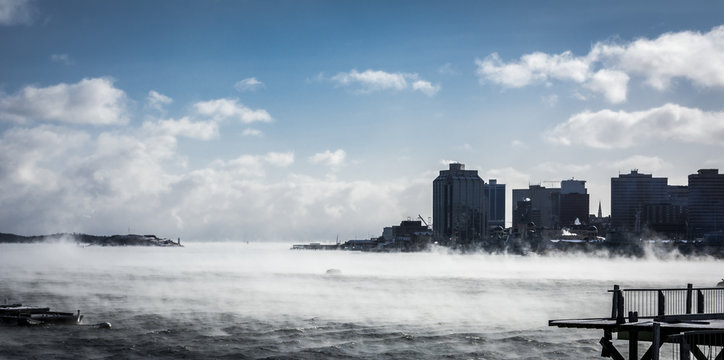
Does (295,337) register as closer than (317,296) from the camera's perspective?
Yes

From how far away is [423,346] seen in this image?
64250 mm

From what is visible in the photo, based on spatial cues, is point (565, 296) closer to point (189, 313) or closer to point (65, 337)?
point (189, 313)

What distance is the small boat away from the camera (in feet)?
254

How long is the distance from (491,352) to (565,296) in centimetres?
7110

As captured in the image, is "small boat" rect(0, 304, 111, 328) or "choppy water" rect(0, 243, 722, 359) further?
"small boat" rect(0, 304, 111, 328)

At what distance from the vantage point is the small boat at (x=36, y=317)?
7756 centimetres

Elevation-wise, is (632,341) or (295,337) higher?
(632,341)

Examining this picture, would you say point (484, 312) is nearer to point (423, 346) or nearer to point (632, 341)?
point (423, 346)

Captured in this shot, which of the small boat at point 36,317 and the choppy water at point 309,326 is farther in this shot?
the small boat at point 36,317

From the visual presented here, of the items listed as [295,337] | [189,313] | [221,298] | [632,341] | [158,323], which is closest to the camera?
[632,341]

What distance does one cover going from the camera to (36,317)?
3118 inches

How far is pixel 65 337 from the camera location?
2694 inches

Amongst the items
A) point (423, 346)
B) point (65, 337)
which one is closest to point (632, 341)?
point (423, 346)

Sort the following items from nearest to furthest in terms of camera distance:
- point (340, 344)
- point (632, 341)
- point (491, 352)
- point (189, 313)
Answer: point (632, 341)
point (491, 352)
point (340, 344)
point (189, 313)
